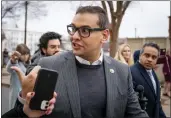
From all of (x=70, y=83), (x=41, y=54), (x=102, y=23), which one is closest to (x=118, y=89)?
(x=70, y=83)

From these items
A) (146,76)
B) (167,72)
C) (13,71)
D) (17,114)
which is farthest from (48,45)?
(167,72)

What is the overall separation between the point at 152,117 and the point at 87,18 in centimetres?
169

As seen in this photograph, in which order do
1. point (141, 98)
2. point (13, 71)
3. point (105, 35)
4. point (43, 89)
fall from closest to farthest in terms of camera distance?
point (43, 89) → point (105, 35) → point (141, 98) → point (13, 71)

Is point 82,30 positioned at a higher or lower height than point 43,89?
higher

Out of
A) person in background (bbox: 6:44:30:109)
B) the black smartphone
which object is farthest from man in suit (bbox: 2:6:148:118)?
person in background (bbox: 6:44:30:109)

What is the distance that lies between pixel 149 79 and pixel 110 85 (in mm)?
1407

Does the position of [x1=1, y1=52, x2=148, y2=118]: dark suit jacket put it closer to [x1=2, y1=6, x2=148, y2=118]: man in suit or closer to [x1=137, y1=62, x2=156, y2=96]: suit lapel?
[x1=2, y1=6, x2=148, y2=118]: man in suit

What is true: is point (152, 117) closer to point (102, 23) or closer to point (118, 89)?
point (118, 89)

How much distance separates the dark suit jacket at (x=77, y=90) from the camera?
1.75 metres

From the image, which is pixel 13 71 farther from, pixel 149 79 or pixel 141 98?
pixel 141 98

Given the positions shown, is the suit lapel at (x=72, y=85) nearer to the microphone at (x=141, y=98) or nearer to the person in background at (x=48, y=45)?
the microphone at (x=141, y=98)

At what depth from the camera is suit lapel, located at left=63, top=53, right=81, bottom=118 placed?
1758mm

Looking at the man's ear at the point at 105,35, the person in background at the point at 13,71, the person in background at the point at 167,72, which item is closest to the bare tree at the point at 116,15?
the person in background at the point at 167,72

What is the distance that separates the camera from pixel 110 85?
1898 mm
